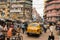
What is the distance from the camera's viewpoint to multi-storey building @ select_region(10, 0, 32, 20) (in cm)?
7238

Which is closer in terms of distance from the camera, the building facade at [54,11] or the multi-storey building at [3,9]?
the multi-storey building at [3,9]

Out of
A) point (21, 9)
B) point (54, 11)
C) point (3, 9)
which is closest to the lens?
point (3, 9)

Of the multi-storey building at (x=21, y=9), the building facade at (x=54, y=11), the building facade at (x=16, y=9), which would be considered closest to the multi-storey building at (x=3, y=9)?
the building facade at (x=16, y=9)

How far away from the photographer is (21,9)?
73.9 meters

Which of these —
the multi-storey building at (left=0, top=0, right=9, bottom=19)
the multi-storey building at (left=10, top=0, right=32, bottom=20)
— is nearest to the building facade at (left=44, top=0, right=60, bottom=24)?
the multi-storey building at (left=10, top=0, right=32, bottom=20)

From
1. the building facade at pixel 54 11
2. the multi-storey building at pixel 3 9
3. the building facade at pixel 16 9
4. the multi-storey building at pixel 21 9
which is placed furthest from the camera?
the building facade at pixel 54 11

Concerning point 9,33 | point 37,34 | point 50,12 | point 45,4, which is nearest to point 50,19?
point 50,12

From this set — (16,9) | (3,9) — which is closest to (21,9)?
(16,9)

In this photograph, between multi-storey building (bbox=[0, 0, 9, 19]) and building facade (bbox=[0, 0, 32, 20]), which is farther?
building facade (bbox=[0, 0, 32, 20])

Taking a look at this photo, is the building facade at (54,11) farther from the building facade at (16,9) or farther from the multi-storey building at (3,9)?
the multi-storey building at (3,9)

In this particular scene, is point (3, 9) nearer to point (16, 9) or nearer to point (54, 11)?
point (16, 9)

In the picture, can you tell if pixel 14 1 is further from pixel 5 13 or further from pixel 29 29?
pixel 29 29

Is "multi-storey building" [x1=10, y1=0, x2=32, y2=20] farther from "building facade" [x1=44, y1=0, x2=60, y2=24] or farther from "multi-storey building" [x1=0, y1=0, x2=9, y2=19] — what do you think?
"building facade" [x1=44, y1=0, x2=60, y2=24]

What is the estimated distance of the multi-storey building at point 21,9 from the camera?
2849 inches
